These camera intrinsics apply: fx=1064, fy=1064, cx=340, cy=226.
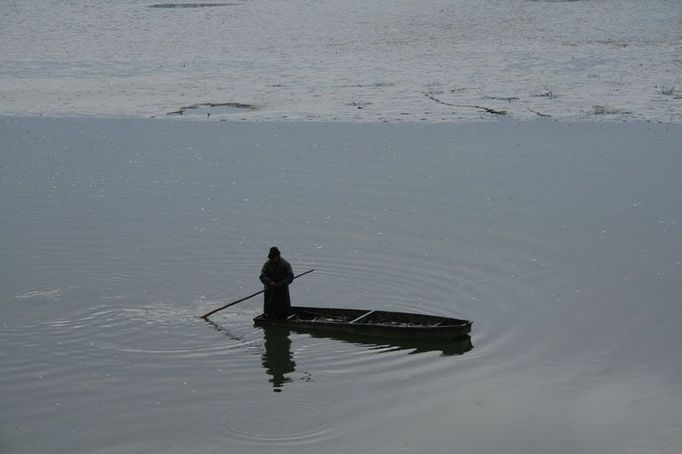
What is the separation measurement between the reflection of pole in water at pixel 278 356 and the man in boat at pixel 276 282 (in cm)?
Result: 27

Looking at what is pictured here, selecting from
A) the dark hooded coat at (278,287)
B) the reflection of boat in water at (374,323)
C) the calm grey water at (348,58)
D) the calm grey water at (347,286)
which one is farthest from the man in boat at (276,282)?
the calm grey water at (348,58)

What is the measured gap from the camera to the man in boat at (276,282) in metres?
14.5

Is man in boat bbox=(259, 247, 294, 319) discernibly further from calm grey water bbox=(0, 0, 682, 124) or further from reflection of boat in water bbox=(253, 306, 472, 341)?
calm grey water bbox=(0, 0, 682, 124)

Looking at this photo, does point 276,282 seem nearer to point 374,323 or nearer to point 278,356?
point 278,356

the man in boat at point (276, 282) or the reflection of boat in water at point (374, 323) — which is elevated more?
the man in boat at point (276, 282)

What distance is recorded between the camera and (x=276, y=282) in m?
14.5

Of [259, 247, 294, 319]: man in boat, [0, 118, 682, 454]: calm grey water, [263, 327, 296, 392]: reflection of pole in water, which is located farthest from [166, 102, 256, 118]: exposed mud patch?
[263, 327, 296, 392]: reflection of pole in water

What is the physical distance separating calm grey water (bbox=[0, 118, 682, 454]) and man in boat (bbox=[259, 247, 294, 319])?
0.46 m

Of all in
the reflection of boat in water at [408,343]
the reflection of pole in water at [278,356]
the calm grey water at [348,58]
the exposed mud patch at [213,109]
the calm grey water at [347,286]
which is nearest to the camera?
the calm grey water at [347,286]

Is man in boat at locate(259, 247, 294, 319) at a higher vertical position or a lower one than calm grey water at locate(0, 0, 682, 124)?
lower

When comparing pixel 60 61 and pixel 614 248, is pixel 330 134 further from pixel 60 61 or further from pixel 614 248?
pixel 60 61

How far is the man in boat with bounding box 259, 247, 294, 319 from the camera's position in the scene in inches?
570

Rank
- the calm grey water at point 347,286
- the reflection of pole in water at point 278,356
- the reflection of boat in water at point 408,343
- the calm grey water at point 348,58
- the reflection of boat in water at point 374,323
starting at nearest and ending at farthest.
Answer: the calm grey water at point 347,286
the reflection of pole in water at point 278,356
the reflection of boat in water at point 408,343
the reflection of boat in water at point 374,323
the calm grey water at point 348,58

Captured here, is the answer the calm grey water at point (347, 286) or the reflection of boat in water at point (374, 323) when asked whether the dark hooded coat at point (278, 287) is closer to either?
the reflection of boat in water at point (374, 323)
